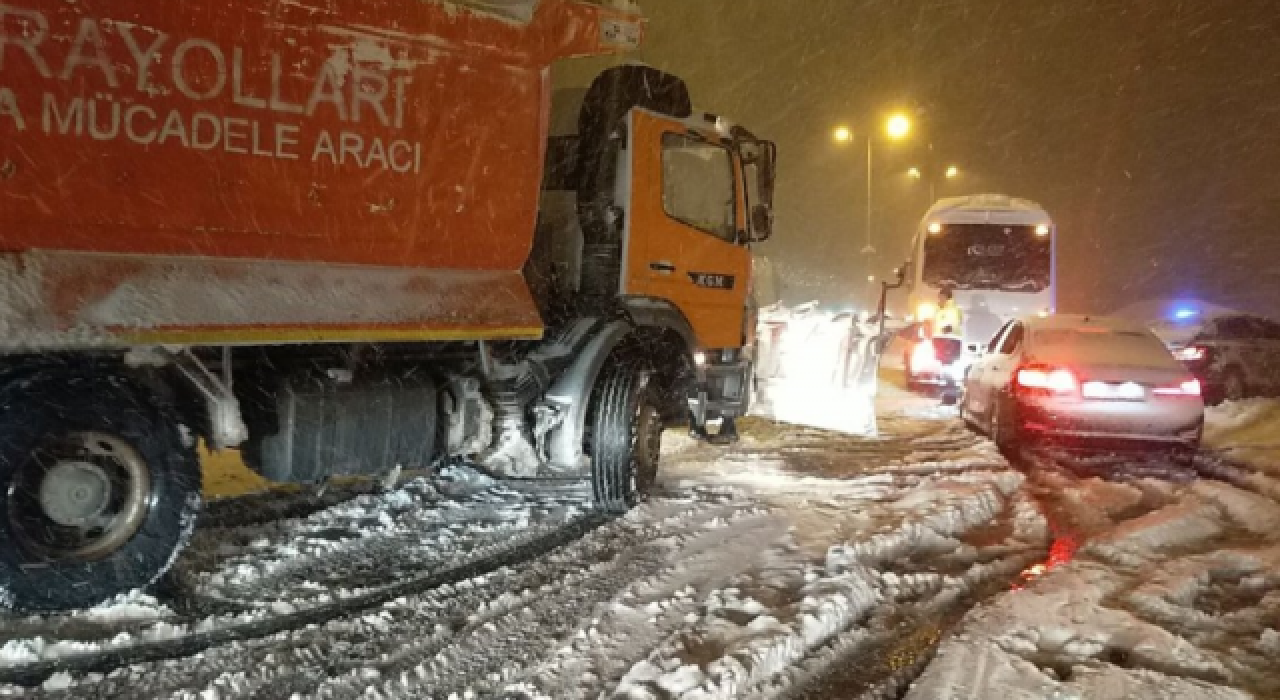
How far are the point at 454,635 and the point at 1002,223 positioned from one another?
14905 millimetres

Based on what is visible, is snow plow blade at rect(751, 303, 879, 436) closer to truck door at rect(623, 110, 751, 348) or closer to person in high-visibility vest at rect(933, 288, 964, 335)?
truck door at rect(623, 110, 751, 348)

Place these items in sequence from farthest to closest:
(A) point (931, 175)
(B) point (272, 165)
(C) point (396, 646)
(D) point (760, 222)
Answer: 1. (A) point (931, 175)
2. (D) point (760, 222)
3. (B) point (272, 165)
4. (C) point (396, 646)

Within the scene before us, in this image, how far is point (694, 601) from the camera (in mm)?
4680

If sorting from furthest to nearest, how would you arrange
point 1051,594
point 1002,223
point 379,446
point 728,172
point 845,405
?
point 1002,223 < point 845,405 < point 728,172 < point 379,446 < point 1051,594

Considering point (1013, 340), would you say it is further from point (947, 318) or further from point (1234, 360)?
point (1234, 360)

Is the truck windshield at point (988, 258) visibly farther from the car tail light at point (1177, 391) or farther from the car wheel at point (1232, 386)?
the car tail light at point (1177, 391)

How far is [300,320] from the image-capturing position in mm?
4598

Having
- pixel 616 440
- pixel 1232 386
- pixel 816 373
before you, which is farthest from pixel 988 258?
pixel 616 440

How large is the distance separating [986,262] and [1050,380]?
27.8 feet


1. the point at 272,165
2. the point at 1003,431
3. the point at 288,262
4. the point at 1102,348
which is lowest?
the point at 1003,431

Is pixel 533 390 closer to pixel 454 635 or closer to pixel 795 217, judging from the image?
pixel 454 635

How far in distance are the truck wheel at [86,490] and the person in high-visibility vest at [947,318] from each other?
41.6 feet

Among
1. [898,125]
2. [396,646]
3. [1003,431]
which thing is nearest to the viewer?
[396,646]

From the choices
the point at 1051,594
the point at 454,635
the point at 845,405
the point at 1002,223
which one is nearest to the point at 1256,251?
the point at 1002,223
